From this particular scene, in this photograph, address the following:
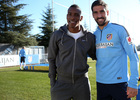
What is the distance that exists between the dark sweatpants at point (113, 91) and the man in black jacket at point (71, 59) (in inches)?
9.1

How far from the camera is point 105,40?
7.40 ft

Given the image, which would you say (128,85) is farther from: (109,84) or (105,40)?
(105,40)

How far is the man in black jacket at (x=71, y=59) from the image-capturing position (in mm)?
2172

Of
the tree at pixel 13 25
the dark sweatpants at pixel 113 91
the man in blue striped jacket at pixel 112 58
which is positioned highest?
the tree at pixel 13 25

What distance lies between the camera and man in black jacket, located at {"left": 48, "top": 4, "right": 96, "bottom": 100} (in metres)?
2.17

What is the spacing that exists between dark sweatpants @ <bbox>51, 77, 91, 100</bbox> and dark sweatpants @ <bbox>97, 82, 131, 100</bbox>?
0.84 ft

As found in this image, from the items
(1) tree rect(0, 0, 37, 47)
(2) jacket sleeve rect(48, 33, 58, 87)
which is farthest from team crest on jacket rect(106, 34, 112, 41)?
(1) tree rect(0, 0, 37, 47)

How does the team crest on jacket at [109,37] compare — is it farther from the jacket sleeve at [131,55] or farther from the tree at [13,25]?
the tree at [13,25]

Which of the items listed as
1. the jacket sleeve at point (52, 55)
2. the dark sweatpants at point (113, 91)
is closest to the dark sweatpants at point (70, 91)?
the jacket sleeve at point (52, 55)

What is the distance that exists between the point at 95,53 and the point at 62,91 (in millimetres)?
822

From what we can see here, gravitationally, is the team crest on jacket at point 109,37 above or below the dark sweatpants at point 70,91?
above

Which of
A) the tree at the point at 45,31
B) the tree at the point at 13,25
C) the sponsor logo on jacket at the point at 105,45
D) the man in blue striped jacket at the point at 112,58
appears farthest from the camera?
the tree at the point at 45,31

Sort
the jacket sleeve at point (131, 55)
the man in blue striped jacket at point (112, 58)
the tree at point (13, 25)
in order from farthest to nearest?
the tree at point (13, 25) → the man in blue striped jacket at point (112, 58) → the jacket sleeve at point (131, 55)

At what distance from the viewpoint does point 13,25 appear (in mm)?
26141
